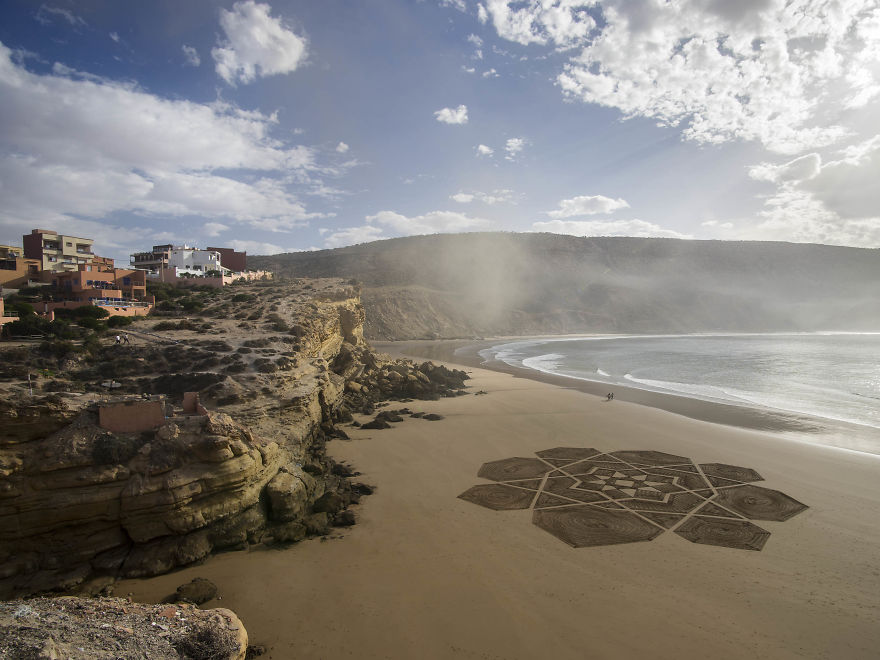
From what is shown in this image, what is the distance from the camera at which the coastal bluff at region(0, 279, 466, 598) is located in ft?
24.1

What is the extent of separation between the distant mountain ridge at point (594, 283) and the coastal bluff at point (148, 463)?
5134 cm

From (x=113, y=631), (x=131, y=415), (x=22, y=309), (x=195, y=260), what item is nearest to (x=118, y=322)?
(x=22, y=309)

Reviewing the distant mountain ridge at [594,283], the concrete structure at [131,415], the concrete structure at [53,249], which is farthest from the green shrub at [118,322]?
the distant mountain ridge at [594,283]

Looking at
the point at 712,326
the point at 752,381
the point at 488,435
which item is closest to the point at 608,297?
the point at 712,326

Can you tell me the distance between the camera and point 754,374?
3331 centimetres

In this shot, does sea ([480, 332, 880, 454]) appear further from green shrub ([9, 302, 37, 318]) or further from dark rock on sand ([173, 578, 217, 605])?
green shrub ([9, 302, 37, 318])

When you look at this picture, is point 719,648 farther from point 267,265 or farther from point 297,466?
point 267,265

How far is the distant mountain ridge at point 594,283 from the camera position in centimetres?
7862

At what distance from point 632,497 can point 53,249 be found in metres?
48.0

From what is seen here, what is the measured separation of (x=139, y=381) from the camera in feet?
38.2

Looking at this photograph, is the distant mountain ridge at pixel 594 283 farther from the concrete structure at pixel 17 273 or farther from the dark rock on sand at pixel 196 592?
the dark rock on sand at pixel 196 592

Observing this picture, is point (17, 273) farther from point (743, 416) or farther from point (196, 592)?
point (743, 416)

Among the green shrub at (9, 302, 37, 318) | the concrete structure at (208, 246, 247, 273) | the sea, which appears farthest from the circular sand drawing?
the concrete structure at (208, 246, 247, 273)

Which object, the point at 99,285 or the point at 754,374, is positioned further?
the point at 754,374
